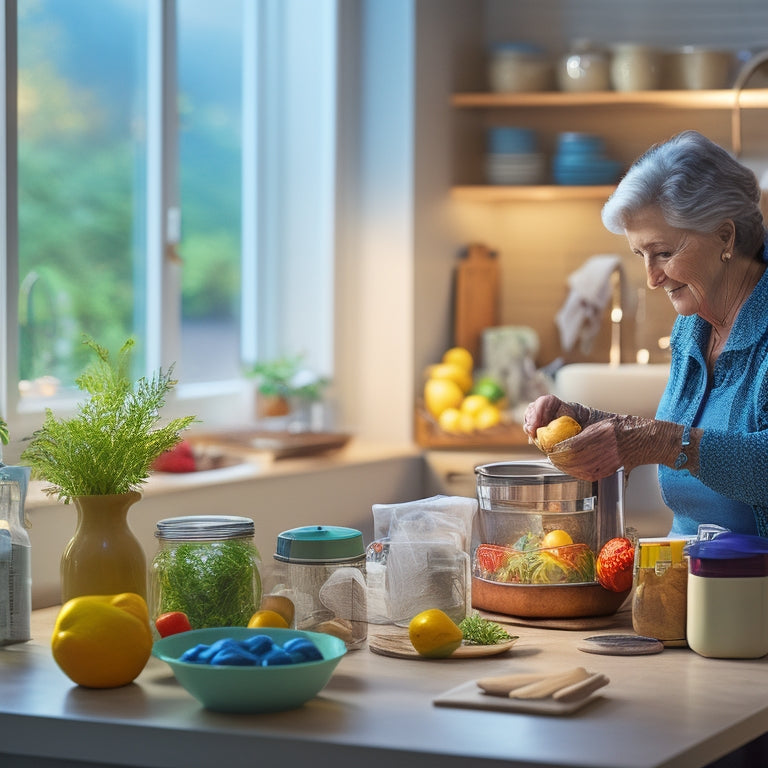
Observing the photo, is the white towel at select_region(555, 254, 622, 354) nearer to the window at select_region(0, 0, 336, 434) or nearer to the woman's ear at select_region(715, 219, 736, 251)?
the window at select_region(0, 0, 336, 434)

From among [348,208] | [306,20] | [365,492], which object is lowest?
[365,492]

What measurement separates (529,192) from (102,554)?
256cm

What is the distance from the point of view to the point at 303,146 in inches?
156

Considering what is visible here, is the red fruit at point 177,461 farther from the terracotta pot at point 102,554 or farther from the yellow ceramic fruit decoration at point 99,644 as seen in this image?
the yellow ceramic fruit decoration at point 99,644

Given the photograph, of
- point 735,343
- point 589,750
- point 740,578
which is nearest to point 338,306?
point 735,343

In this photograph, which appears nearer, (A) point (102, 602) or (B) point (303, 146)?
(A) point (102, 602)

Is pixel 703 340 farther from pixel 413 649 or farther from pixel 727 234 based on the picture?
pixel 413 649

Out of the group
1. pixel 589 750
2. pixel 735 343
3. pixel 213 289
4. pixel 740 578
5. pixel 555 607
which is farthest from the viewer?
pixel 213 289

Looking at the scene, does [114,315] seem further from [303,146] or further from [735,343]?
[735,343]

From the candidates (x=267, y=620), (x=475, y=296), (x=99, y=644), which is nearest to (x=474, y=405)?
(x=475, y=296)

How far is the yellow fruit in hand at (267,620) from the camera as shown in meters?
1.58

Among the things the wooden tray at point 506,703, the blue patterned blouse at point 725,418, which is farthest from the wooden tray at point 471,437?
the wooden tray at point 506,703

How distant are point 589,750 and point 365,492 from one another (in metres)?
2.22

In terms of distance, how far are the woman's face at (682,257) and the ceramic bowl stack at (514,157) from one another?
1.97 metres
